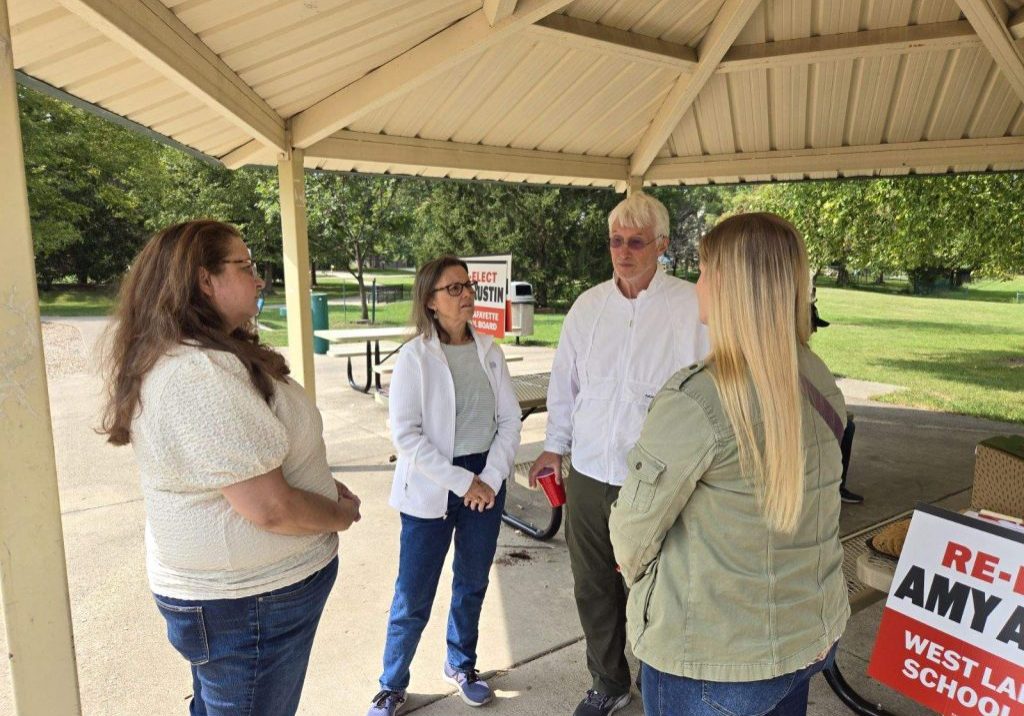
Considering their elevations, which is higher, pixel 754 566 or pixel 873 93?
pixel 873 93

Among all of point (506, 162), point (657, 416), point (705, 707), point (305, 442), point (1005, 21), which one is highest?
point (1005, 21)

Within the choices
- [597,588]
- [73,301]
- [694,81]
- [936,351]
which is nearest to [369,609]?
[597,588]

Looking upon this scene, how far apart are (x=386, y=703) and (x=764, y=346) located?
86.9 inches

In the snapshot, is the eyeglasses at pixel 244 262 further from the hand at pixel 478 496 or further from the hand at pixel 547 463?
the hand at pixel 547 463

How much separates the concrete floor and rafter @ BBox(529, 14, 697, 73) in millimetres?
3348

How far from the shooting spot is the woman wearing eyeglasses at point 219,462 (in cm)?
152

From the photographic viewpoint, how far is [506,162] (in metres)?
6.06

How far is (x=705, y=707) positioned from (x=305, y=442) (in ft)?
3.79

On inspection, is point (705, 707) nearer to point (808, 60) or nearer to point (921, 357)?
point (808, 60)

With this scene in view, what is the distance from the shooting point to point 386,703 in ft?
8.84

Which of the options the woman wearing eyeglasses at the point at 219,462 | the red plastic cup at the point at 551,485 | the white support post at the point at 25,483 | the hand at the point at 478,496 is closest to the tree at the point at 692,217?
the red plastic cup at the point at 551,485

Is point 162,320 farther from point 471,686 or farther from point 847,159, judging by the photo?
point 847,159

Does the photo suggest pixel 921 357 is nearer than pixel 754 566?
No

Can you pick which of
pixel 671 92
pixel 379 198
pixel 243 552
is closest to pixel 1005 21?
pixel 671 92
